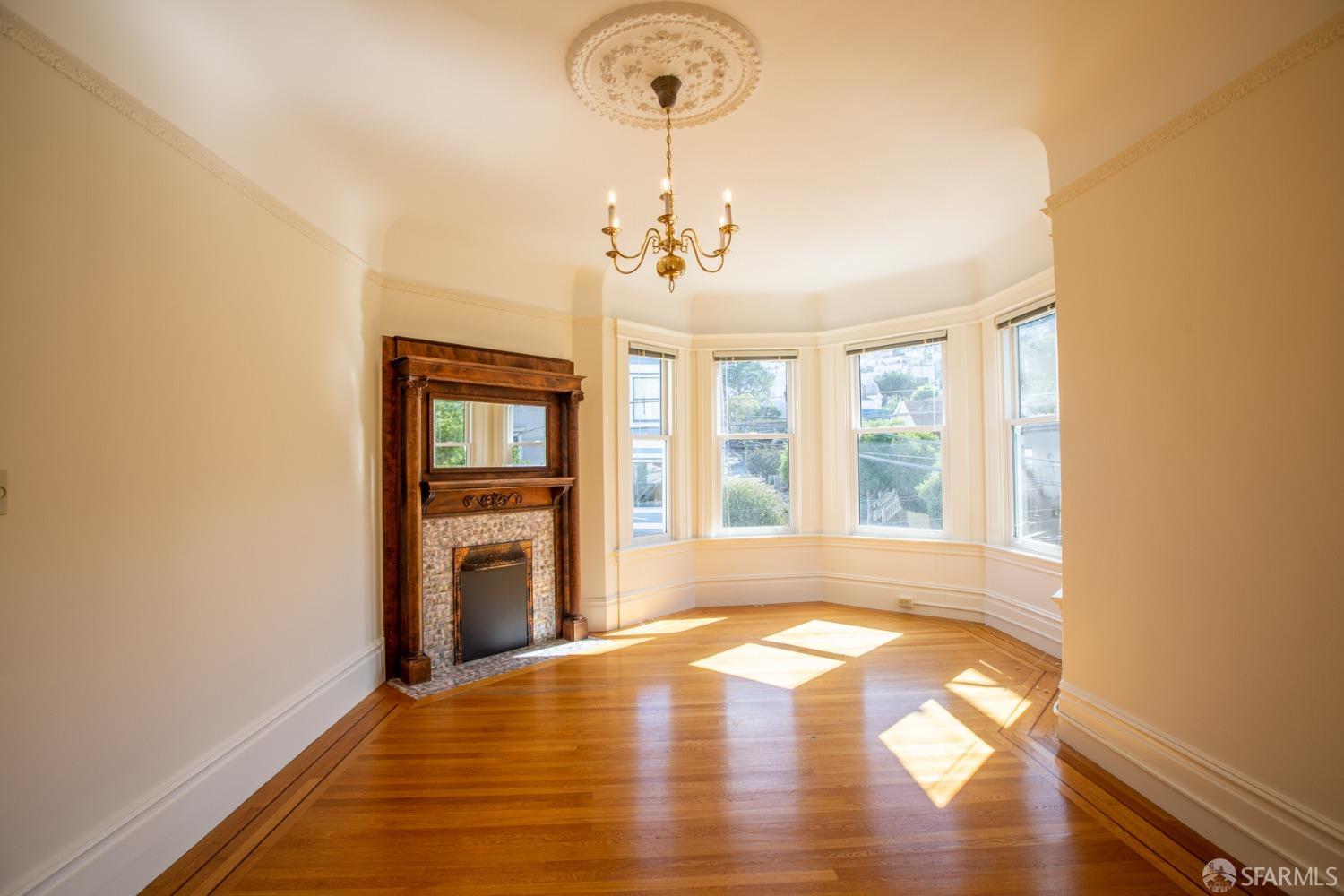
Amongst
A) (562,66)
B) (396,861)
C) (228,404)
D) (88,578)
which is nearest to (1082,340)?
(562,66)

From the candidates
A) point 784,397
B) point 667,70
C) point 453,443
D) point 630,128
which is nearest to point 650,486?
point 784,397

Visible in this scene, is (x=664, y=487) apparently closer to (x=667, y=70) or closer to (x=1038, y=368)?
(x=1038, y=368)

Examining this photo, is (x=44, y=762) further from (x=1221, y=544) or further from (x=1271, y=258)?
(x=1271, y=258)

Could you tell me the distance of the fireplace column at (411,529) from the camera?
3.69 metres

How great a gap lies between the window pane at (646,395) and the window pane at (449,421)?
1505 mm

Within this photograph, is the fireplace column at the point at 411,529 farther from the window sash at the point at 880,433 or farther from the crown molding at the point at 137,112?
the window sash at the point at 880,433

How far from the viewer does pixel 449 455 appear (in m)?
3.95

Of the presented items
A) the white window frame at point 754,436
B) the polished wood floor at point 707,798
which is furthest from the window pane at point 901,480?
the polished wood floor at point 707,798

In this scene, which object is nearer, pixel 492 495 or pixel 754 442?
pixel 492 495

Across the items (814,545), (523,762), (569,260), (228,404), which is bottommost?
(523,762)

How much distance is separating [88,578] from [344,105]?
2063 mm

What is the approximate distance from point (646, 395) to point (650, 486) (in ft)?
2.56

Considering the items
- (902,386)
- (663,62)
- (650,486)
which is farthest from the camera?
(650,486)

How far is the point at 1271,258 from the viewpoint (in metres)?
1.83
